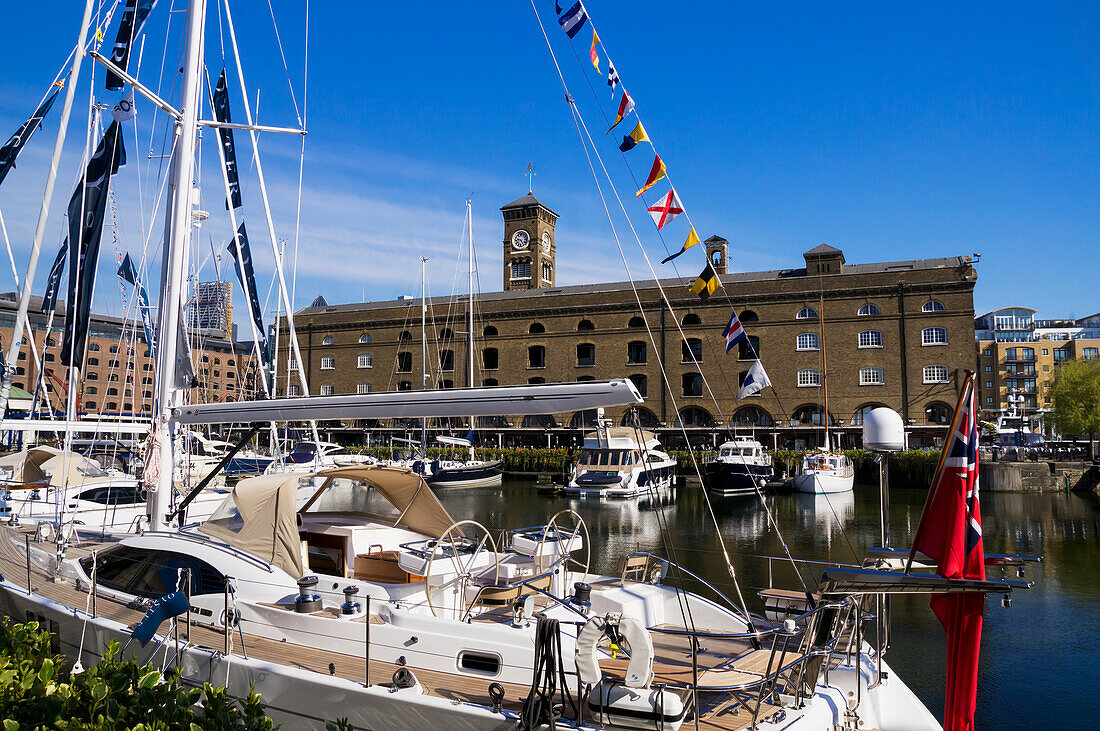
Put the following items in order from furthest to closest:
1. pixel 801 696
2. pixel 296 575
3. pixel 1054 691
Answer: pixel 1054 691
pixel 296 575
pixel 801 696

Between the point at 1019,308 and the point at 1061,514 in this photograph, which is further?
the point at 1019,308

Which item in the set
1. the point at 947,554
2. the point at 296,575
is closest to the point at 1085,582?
the point at 947,554

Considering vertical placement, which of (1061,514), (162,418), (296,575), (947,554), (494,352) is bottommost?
(1061,514)

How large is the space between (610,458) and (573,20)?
2897cm

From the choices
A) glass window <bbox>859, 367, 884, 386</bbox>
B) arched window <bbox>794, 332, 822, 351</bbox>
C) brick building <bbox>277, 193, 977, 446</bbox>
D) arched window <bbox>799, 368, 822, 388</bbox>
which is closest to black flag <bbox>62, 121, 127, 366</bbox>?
brick building <bbox>277, 193, 977, 446</bbox>

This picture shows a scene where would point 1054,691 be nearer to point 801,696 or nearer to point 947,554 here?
point 947,554

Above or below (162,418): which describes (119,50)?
above

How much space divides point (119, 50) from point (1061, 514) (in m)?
34.2

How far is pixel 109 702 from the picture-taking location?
14.5ft

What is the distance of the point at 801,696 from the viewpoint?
19.5 feet

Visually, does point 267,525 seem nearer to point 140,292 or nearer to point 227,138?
point 227,138

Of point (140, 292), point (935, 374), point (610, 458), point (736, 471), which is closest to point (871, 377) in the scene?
point (935, 374)

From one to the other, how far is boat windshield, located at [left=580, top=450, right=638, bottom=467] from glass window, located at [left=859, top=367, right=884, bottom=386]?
69.2 feet

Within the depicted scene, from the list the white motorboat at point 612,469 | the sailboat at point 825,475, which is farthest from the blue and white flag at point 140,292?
the sailboat at point 825,475
